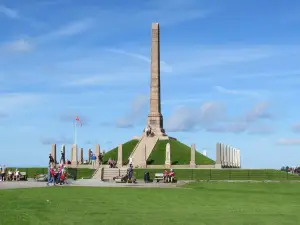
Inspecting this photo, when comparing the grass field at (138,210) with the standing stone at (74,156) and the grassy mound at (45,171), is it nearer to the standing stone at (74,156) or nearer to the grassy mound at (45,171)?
the grassy mound at (45,171)

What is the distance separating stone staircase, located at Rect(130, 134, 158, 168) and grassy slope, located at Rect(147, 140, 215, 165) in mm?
799

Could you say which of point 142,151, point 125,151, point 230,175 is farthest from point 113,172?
point 125,151

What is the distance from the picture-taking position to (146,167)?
7412 centimetres

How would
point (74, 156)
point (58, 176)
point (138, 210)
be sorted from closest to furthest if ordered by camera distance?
point (138, 210) < point (58, 176) < point (74, 156)

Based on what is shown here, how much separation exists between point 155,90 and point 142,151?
15003mm

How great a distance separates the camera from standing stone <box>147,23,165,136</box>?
8850 cm

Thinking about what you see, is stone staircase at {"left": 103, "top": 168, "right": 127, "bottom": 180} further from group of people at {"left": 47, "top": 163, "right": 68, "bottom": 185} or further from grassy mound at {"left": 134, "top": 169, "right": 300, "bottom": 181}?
group of people at {"left": 47, "top": 163, "right": 68, "bottom": 185}

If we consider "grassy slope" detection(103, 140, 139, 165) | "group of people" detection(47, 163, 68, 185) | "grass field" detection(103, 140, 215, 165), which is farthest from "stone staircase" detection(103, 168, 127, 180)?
"group of people" detection(47, 163, 68, 185)

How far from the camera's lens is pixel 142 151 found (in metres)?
77.1

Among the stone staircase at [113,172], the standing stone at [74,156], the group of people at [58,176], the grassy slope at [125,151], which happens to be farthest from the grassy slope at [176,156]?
the group of people at [58,176]

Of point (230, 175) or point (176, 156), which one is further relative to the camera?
point (176, 156)

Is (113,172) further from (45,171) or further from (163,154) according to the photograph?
(163,154)

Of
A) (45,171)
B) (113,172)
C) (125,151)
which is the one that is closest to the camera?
(113,172)

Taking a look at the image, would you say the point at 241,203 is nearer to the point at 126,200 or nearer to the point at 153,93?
the point at 126,200
